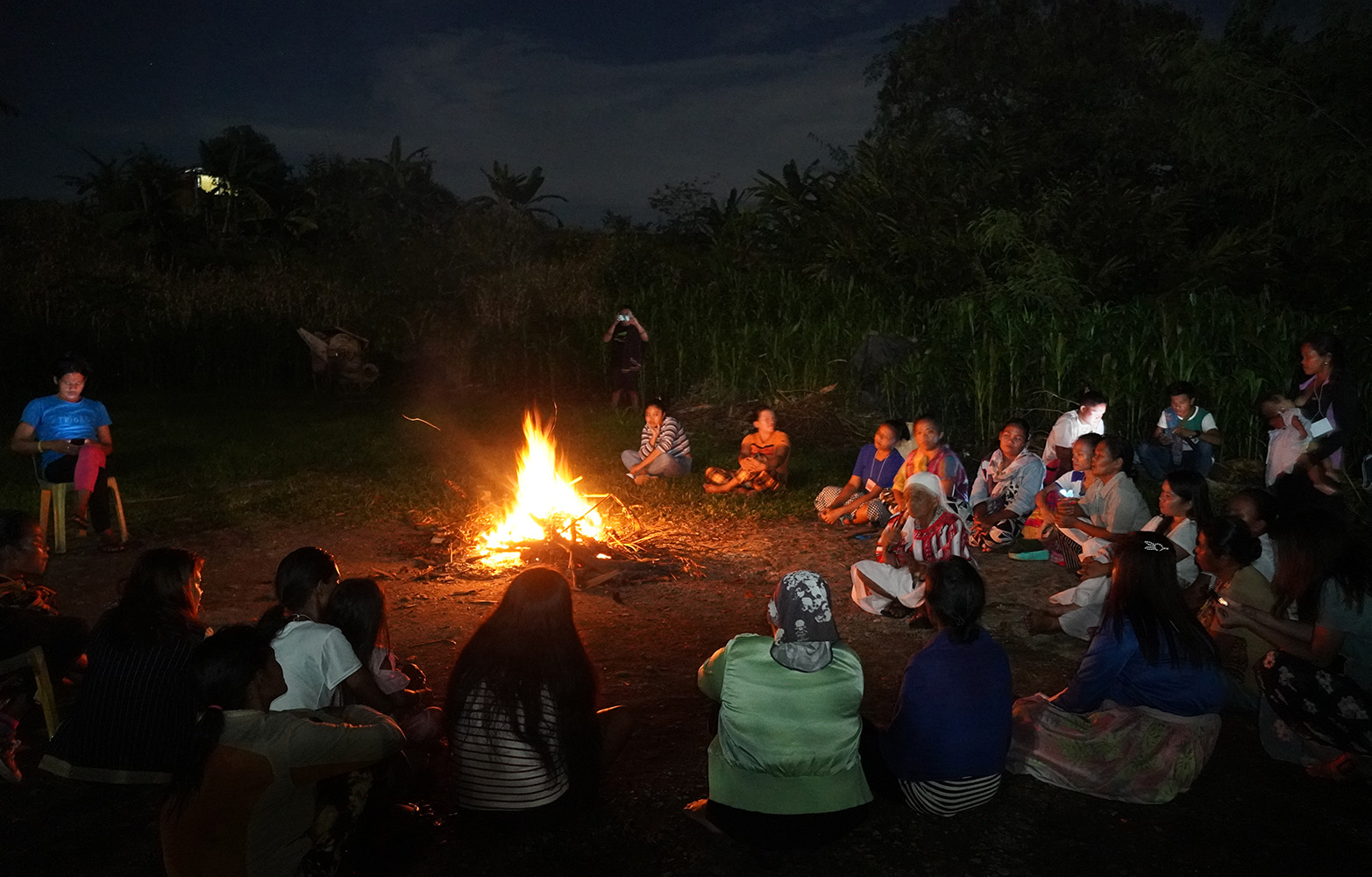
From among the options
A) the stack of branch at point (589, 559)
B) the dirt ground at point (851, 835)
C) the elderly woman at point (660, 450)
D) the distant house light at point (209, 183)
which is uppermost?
the distant house light at point (209, 183)

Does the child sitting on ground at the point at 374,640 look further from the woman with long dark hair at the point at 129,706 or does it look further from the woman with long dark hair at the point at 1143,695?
the woman with long dark hair at the point at 1143,695

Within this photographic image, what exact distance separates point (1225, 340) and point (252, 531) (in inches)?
438

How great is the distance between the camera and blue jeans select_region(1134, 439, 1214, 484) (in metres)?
9.84

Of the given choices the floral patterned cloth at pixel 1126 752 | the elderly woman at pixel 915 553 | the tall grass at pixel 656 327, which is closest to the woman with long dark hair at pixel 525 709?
the floral patterned cloth at pixel 1126 752

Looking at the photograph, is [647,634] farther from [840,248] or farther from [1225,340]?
[840,248]

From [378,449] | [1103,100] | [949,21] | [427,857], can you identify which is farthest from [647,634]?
[949,21]

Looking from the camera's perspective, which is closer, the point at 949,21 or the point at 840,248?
the point at 840,248

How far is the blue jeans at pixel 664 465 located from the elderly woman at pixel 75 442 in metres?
5.17

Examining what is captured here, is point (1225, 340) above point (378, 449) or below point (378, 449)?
above

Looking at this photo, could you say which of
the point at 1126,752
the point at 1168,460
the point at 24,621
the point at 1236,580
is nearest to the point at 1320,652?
the point at 1236,580

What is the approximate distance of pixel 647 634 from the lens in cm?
682

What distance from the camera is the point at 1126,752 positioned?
448 cm

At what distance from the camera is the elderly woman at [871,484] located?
9.31 m

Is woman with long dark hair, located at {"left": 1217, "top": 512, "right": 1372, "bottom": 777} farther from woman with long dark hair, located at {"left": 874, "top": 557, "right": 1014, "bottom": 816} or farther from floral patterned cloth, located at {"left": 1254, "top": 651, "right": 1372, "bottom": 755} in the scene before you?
woman with long dark hair, located at {"left": 874, "top": 557, "right": 1014, "bottom": 816}
